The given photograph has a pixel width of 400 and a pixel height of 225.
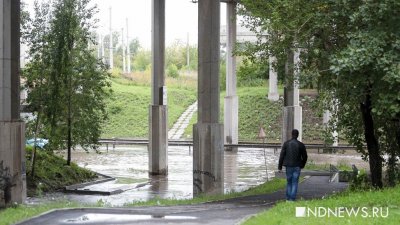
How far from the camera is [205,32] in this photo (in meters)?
21.4

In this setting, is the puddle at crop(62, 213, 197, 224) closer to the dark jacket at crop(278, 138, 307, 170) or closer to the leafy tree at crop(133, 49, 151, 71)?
the dark jacket at crop(278, 138, 307, 170)

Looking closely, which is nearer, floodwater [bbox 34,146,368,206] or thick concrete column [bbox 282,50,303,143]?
thick concrete column [bbox 282,50,303,143]

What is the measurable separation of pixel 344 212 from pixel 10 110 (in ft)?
42.0

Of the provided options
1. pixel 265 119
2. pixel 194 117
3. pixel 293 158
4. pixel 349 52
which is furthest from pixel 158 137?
pixel 194 117

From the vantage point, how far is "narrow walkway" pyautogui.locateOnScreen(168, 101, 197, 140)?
61769mm

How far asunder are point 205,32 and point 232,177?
953 cm

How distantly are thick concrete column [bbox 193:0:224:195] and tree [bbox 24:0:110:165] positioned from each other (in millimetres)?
6556

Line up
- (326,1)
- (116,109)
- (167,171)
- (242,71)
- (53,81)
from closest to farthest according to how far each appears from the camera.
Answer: (326,1)
(242,71)
(53,81)
(116,109)
(167,171)

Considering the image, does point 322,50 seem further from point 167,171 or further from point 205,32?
point 167,171

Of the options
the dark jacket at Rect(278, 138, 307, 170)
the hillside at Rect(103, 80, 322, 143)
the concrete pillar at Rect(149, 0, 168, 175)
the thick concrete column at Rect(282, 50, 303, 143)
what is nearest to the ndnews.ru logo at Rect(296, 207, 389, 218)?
the dark jacket at Rect(278, 138, 307, 170)

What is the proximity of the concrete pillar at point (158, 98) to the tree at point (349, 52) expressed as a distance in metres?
13.5

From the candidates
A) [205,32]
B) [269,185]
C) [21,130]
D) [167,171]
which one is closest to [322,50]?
[205,32]

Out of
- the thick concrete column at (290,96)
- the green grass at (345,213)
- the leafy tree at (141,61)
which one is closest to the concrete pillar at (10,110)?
the thick concrete column at (290,96)

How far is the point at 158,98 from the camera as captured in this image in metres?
32.0
